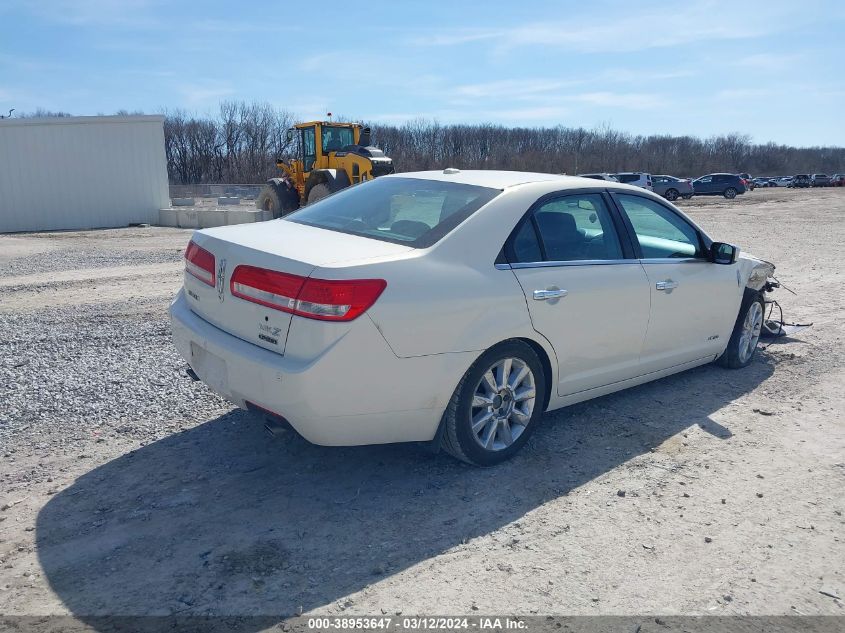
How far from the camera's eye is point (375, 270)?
345 centimetres

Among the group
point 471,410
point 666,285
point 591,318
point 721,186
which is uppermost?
point 666,285

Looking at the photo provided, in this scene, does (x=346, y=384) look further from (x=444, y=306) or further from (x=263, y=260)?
(x=263, y=260)

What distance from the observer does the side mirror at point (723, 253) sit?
5355 millimetres

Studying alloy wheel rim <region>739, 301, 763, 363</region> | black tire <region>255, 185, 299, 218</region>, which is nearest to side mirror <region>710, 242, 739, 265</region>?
alloy wheel rim <region>739, 301, 763, 363</region>

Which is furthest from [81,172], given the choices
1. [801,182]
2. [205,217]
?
[801,182]

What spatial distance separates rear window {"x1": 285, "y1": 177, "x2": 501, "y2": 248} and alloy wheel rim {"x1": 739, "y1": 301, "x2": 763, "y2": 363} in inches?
117

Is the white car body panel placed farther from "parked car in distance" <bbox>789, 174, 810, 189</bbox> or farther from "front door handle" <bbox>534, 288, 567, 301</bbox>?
"parked car in distance" <bbox>789, 174, 810, 189</bbox>

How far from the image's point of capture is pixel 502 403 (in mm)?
4055

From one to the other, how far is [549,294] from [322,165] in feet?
60.0

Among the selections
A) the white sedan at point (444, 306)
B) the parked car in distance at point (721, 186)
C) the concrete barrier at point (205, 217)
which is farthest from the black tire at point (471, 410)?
the parked car in distance at point (721, 186)

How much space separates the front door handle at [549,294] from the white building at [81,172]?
22.8 metres

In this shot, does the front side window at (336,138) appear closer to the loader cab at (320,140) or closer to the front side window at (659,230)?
the loader cab at (320,140)

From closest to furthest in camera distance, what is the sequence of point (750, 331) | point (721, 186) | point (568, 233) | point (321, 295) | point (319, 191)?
point (321, 295)
point (568, 233)
point (750, 331)
point (319, 191)
point (721, 186)

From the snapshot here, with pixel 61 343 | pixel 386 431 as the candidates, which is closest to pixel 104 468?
pixel 386 431
